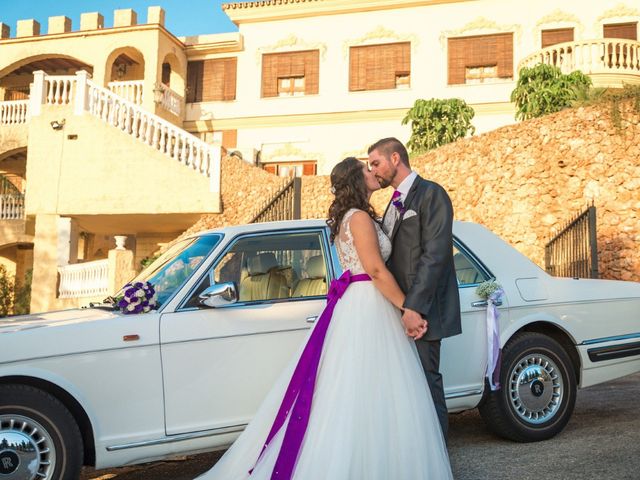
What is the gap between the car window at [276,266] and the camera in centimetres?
452

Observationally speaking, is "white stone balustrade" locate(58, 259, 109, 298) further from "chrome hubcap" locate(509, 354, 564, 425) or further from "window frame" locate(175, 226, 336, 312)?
"chrome hubcap" locate(509, 354, 564, 425)

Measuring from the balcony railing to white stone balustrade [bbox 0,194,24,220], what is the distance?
16.3 metres

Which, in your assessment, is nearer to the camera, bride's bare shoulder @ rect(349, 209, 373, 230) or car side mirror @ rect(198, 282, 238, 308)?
bride's bare shoulder @ rect(349, 209, 373, 230)

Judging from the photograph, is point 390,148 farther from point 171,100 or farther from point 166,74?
point 166,74

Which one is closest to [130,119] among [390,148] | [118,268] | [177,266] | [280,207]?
[118,268]

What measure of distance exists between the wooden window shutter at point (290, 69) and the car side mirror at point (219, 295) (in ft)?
70.2

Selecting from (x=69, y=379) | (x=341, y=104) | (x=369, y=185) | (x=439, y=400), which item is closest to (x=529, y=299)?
(x=439, y=400)

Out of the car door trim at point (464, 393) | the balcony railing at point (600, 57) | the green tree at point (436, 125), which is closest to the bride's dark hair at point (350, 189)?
the car door trim at point (464, 393)

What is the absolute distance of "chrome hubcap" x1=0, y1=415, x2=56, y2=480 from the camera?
3.61m

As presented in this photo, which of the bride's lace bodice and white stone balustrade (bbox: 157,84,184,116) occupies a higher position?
white stone balustrade (bbox: 157,84,184,116)

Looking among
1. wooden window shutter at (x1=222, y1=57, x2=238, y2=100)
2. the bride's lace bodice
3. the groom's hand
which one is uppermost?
wooden window shutter at (x1=222, y1=57, x2=238, y2=100)

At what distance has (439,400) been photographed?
12.6ft

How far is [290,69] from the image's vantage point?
2498 centimetres

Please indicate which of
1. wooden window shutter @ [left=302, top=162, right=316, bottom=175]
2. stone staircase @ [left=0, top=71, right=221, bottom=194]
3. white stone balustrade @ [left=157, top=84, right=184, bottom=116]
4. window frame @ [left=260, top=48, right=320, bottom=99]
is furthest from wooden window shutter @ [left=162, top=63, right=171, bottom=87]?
stone staircase @ [left=0, top=71, right=221, bottom=194]
